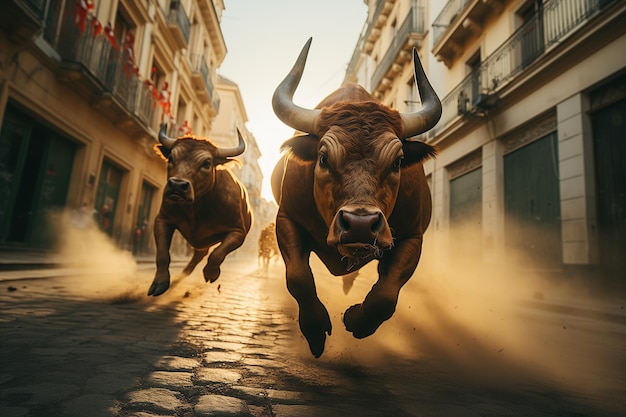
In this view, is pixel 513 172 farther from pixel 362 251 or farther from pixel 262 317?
pixel 362 251

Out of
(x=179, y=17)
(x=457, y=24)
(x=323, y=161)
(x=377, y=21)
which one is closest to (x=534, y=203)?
(x=457, y=24)

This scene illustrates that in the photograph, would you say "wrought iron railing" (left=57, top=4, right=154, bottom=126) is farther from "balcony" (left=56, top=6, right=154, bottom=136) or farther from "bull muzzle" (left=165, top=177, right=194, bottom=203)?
"bull muzzle" (left=165, top=177, right=194, bottom=203)

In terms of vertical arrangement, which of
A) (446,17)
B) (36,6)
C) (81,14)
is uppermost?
(446,17)

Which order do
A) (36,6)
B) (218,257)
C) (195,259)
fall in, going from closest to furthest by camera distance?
(218,257)
(195,259)
(36,6)

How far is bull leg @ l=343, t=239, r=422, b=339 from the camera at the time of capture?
2.59 m

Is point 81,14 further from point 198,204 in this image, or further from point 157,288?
point 157,288

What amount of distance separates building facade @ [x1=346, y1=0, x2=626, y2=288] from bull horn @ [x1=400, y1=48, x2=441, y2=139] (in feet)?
23.8

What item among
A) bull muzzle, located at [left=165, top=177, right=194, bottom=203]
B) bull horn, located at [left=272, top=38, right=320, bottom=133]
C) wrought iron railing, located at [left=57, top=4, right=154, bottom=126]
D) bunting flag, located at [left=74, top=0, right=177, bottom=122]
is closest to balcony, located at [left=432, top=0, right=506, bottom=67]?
bunting flag, located at [left=74, top=0, right=177, bottom=122]

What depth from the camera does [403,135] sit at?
2.86 meters

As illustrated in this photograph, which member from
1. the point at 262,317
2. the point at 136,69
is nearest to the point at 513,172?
the point at 262,317

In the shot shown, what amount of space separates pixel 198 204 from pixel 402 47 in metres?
17.9

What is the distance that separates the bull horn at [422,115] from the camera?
9.59 ft

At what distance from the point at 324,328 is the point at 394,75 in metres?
21.5

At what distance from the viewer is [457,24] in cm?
1495
